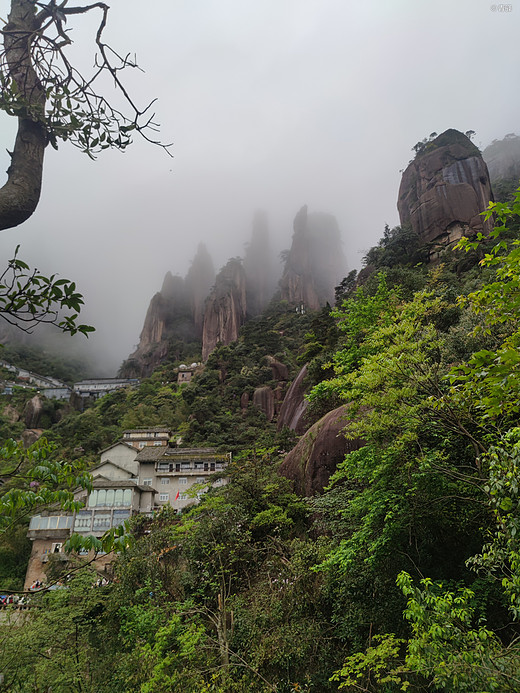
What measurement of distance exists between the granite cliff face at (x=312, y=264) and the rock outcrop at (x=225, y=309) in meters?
9.09

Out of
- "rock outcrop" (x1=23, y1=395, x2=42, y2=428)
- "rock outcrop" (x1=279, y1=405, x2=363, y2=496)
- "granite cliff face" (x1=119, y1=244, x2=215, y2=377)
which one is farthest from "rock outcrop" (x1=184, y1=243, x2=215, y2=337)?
"rock outcrop" (x1=279, y1=405, x2=363, y2=496)

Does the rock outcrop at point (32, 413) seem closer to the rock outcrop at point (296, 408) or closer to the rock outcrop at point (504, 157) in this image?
the rock outcrop at point (296, 408)

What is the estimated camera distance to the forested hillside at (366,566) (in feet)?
13.5

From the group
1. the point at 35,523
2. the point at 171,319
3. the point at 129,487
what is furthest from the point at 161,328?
the point at 35,523

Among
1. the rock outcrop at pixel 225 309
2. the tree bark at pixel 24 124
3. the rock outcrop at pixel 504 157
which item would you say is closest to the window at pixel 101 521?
the tree bark at pixel 24 124

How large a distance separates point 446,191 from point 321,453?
113 ft

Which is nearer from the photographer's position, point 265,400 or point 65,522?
point 65,522

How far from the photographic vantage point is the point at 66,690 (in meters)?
7.95

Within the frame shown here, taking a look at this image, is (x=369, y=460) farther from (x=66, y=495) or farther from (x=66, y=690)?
(x=66, y=690)

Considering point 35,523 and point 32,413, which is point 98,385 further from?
point 35,523

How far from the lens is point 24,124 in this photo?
248 centimetres

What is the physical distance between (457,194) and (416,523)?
3745 centimetres

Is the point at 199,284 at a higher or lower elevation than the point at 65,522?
higher

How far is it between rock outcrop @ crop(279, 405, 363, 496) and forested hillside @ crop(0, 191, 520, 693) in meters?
0.58
